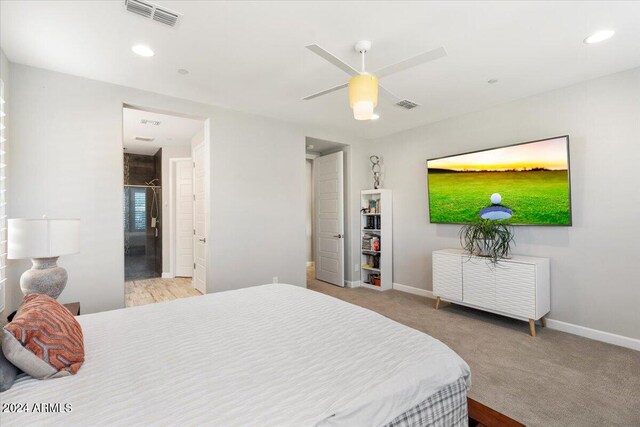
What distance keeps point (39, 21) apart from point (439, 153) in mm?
4391

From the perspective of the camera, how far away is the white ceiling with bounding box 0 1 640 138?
2.02 m

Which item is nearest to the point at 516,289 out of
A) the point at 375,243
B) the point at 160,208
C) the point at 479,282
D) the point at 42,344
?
the point at 479,282

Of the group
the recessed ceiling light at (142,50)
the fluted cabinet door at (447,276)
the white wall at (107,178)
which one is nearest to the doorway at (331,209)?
the white wall at (107,178)

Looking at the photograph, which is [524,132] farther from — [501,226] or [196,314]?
[196,314]

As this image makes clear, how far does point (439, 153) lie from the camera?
14.6 ft

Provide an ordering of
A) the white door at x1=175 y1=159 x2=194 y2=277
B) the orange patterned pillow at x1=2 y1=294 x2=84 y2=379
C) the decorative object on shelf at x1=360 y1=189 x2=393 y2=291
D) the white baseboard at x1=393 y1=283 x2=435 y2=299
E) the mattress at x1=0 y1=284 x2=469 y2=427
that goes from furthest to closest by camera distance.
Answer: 1. the white door at x1=175 y1=159 x2=194 y2=277
2. the decorative object on shelf at x1=360 y1=189 x2=393 y2=291
3. the white baseboard at x1=393 y1=283 x2=435 y2=299
4. the orange patterned pillow at x1=2 y1=294 x2=84 y2=379
5. the mattress at x1=0 y1=284 x2=469 y2=427

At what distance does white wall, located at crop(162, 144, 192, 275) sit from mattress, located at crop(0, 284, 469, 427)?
168 inches

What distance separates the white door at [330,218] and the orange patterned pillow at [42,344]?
13.7 ft

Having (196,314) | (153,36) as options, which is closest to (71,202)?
(153,36)

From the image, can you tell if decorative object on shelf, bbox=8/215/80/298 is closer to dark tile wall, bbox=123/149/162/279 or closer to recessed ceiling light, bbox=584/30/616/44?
dark tile wall, bbox=123/149/162/279

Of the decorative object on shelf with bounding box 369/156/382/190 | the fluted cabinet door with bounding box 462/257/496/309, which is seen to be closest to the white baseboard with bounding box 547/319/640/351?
the fluted cabinet door with bounding box 462/257/496/309

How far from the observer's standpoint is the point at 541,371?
2.42m

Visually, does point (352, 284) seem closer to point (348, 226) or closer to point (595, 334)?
point (348, 226)

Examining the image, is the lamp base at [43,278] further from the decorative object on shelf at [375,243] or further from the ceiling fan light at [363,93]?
the decorative object on shelf at [375,243]
